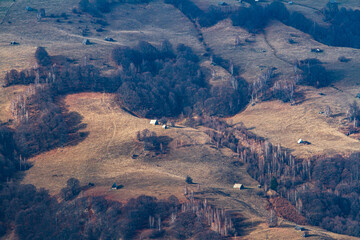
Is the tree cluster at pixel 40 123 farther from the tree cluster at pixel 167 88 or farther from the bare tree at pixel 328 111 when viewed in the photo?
the bare tree at pixel 328 111

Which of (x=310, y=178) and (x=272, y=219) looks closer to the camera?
(x=272, y=219)

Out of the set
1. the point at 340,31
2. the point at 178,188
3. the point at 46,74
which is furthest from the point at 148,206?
the point at 340,31

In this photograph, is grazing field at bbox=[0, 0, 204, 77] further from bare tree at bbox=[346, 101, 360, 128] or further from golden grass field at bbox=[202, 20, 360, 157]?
bare tree at bbox=[346, 101, 360, 128]

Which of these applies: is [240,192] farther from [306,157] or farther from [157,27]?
[157,27]

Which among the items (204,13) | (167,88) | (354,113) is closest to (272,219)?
(354,113)

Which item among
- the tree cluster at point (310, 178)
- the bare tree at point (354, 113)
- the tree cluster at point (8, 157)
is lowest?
the tree cluster at point (310, 178)

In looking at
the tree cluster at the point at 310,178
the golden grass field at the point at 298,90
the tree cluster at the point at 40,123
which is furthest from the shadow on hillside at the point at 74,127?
the golden grass field at the point at 298,90

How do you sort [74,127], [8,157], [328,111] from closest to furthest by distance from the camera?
[8,157] → [74,127] → [328,111]

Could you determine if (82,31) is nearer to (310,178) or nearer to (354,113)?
(354,113)

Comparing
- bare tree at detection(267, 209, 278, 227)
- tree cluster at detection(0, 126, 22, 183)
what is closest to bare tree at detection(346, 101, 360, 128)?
bare tree at detection(267, 209, 278, 227)
